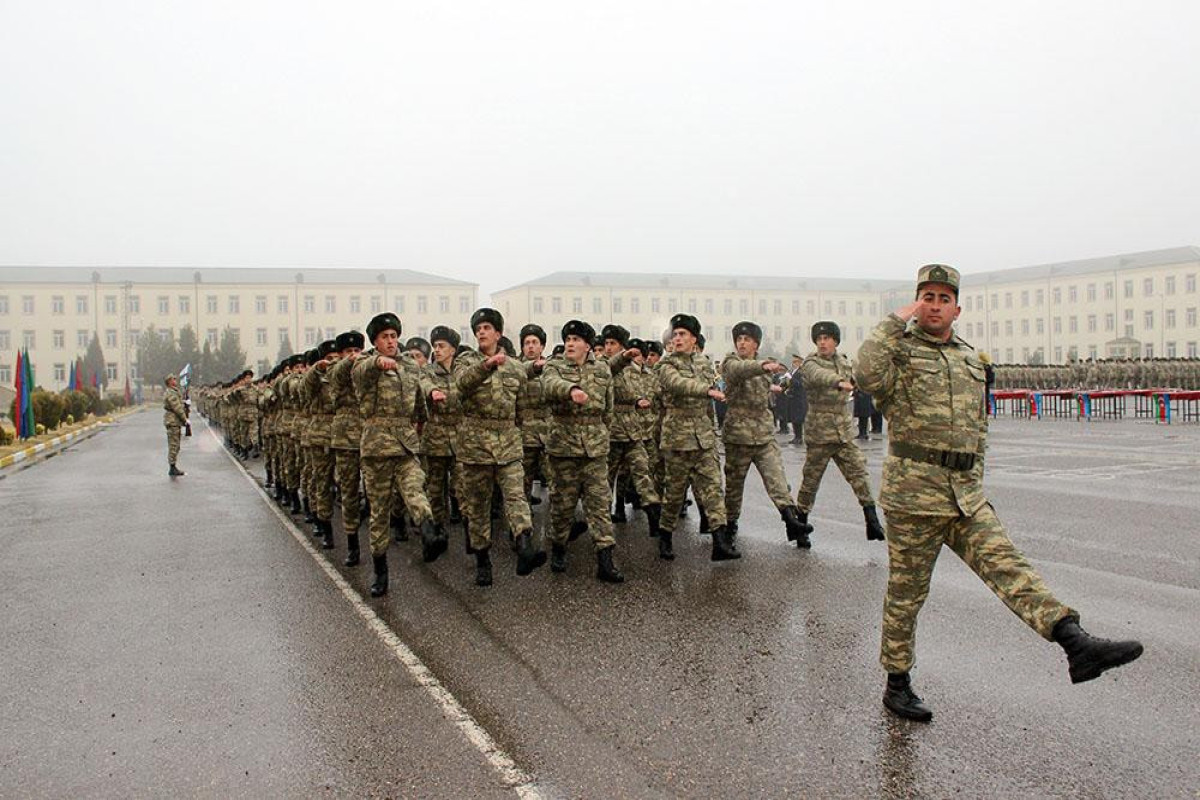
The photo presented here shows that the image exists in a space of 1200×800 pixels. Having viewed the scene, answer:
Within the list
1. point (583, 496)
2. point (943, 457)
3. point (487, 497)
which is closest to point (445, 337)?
point (487, 497)

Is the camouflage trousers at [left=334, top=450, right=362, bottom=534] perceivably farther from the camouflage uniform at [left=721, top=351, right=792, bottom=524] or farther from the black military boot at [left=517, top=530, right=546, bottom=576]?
the camouflage uniform at [left=721, top=351, right=792, bottom=524]

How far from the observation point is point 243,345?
90000mm

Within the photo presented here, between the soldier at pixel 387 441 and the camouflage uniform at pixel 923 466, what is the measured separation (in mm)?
3643

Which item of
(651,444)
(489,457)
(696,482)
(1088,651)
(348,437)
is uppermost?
(348,437)

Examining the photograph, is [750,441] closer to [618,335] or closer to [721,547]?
[721,547]

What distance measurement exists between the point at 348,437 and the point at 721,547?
3.40 metres

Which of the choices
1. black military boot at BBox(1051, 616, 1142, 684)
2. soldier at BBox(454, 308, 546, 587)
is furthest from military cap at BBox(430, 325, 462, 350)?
black military boot at BBox(1051, 616, 1142, 684)

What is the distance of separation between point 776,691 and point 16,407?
28405 millimetres

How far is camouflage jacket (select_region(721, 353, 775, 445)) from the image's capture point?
7.53 metres

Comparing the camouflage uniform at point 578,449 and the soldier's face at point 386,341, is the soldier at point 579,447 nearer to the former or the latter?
the camouflage uniform at point 578,449

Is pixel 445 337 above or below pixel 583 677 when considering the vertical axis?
above

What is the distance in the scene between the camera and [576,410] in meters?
6.73

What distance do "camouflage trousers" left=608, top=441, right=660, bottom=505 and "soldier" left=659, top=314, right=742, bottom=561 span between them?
1.00m

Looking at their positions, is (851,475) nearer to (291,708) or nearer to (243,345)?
(291,708)
